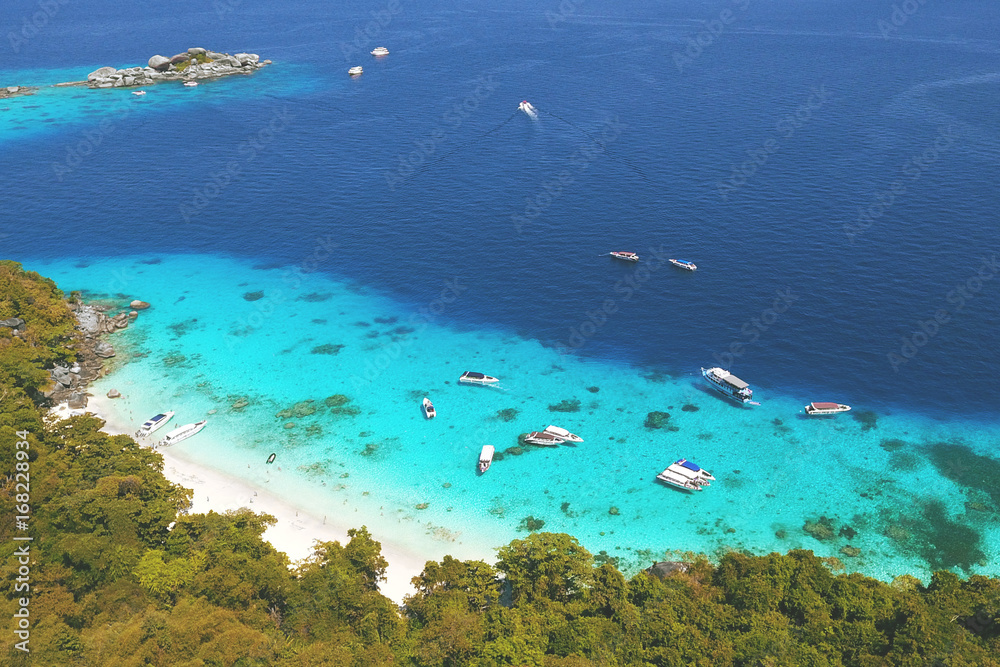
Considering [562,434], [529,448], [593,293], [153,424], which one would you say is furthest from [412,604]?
[593,293]

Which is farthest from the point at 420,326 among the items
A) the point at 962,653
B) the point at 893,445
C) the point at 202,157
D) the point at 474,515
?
the point at 202,157

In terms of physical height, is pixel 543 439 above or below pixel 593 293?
above

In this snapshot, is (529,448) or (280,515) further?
(529,448)

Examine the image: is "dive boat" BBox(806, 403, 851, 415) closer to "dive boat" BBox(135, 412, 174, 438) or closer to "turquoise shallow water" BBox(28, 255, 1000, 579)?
"turquoise shallow water" BBox(28, 255, 1000, 579)

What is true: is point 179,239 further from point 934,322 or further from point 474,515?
point 934,322

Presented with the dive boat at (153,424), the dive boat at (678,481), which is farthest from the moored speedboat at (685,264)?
the dive boat at (153,424)

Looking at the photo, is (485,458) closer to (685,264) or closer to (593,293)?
(593,293)
